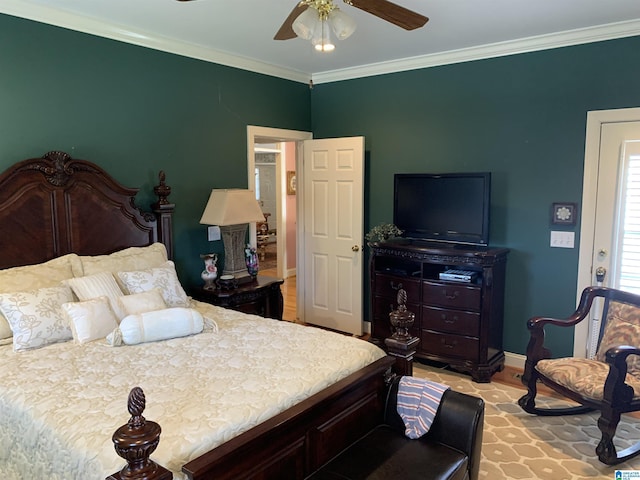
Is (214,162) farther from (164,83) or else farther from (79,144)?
(79,144)

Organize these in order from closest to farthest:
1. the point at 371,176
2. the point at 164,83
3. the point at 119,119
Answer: the point at 119,119
the point at 164,83
the point at 371,176

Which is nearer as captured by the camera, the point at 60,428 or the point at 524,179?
the point at 60,428

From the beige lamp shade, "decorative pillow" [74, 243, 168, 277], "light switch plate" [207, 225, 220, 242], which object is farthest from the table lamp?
"decorative pillow" [74, 243, 168, 277]

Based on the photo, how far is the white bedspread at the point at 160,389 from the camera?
65.0 inches

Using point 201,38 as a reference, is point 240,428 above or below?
below

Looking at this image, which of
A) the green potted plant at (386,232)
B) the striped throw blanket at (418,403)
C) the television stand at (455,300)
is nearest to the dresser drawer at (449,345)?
the television stand at (455,300)

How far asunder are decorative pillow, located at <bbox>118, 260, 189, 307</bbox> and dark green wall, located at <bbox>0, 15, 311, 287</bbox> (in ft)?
2.58

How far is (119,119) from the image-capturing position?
351 centimetres

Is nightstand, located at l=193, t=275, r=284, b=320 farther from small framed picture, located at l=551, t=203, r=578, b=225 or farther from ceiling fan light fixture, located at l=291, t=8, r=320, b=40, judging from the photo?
small framed picture, located at l=551, t=203, r=578, b=225

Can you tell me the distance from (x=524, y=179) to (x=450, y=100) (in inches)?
38.6

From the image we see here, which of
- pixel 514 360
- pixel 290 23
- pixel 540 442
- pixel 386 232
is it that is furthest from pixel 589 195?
pixel 290 23

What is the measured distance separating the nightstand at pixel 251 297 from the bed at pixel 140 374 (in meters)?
0.33

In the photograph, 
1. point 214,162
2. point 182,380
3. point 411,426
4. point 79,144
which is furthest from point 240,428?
point 214,162

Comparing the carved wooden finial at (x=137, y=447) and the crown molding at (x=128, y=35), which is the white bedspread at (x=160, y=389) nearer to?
the carved wooden finial at (x=137, y=447)
